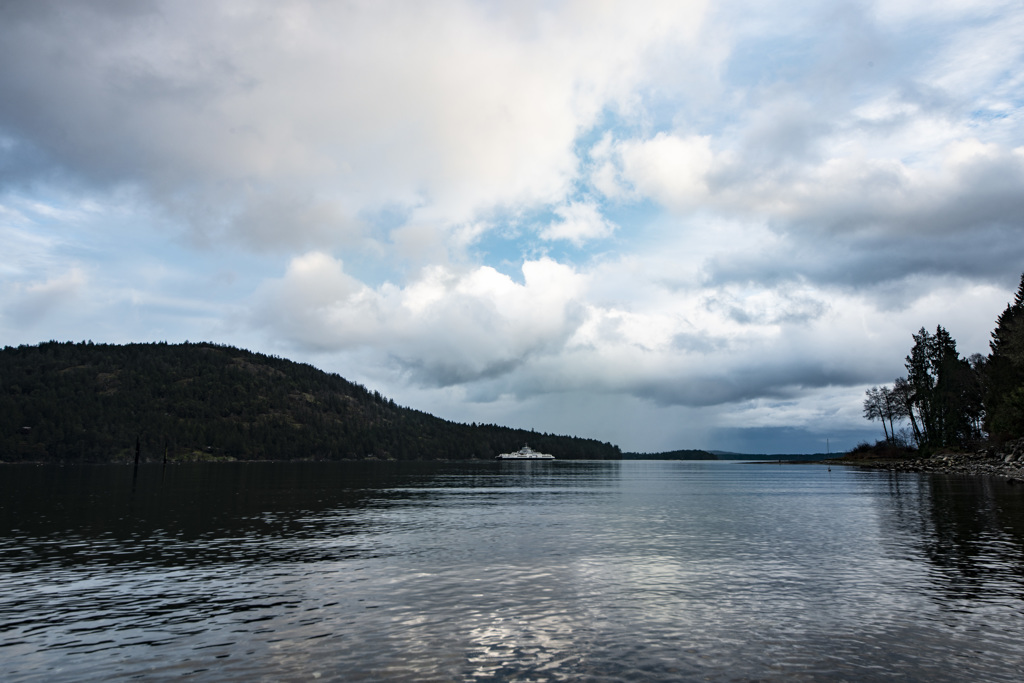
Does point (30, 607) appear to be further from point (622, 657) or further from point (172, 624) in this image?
point (622, 657)

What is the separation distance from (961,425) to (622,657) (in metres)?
187

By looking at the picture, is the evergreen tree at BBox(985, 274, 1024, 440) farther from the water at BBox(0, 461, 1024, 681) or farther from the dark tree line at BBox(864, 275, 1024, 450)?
the water at BBox(0, 461, 1024, 681)

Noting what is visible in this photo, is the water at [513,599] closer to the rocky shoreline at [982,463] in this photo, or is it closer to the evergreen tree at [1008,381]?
the evergreen tree at [1008,381]

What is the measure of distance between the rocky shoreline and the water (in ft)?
243

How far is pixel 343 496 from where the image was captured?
9150cm

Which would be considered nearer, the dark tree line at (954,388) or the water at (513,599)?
the water at (513,599)

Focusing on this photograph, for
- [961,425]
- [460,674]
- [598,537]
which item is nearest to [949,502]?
[598,537]

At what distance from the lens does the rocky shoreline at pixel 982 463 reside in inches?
4508

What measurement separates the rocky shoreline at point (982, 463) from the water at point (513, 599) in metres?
74.1

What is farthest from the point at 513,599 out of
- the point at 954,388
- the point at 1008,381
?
the point at 954,388

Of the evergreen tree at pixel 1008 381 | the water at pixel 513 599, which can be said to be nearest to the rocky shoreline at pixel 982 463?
the evergreen tree at pixel 1008 381

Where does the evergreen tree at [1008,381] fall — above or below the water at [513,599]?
above

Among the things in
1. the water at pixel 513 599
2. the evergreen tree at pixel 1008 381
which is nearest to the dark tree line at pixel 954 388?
the evergreen tree at pixel 1008 381

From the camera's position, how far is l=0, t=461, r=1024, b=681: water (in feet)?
63.4
